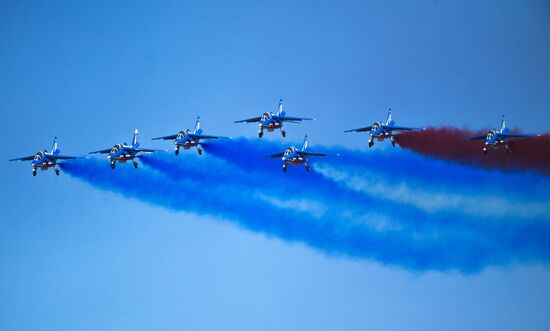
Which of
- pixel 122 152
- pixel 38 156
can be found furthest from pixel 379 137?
pixel 38 156

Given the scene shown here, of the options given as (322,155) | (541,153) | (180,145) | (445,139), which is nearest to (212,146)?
(180,145)

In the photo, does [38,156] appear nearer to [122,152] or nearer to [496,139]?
[122,152]

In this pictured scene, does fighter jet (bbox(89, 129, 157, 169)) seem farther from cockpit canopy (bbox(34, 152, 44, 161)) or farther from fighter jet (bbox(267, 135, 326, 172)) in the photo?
fighter jet (bbox(267, 135, 326, 172))

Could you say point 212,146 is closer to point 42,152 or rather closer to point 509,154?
point 42,152

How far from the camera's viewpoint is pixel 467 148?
81.4 m

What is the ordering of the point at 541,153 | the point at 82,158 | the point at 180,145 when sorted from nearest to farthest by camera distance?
the point at 541,153 → the point at 180,145 → the point at 82,158

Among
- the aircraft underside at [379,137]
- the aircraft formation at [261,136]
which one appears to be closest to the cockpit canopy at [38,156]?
the aircraft formation at [261,136]

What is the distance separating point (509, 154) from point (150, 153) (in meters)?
25.9

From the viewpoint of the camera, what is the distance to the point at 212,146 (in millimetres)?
85188

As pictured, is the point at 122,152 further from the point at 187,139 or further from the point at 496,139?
the point at 496,139

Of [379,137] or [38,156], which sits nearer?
[379,137]

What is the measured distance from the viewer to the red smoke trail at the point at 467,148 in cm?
7819

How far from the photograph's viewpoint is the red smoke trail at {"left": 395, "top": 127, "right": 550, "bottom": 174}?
3078 inches

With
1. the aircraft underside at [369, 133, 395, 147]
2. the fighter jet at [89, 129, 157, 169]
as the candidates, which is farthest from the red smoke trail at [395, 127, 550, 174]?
the fighter jet at [89, 129, 157, 169]
